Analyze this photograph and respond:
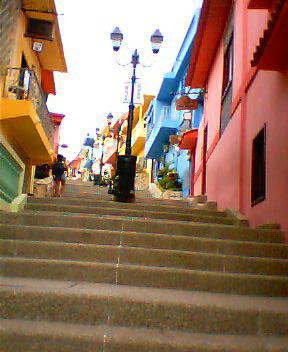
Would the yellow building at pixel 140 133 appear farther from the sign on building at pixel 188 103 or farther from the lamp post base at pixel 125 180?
the lamp post base at pixel 125 180

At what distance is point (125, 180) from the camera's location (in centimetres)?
1020

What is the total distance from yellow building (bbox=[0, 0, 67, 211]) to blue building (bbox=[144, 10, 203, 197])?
6.96 meters

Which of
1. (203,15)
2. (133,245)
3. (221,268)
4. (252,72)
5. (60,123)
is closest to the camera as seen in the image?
(221,268)

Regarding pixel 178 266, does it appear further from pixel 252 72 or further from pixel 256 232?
pixel 252 72

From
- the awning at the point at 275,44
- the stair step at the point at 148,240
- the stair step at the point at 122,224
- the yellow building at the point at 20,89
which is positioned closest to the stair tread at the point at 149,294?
the stair step at the point at 148,240

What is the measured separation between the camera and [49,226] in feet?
21.1

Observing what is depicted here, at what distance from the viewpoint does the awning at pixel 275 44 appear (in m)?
4.88

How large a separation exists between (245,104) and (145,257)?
449cm

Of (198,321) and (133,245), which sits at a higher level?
(133,245)

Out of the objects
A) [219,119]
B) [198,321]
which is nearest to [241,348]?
[198,321]

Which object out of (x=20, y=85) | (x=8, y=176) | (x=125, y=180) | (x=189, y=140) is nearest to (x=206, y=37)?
(x=125, y=180)

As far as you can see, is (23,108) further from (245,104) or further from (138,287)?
(138,287)

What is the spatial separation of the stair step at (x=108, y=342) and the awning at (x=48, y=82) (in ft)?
39.1

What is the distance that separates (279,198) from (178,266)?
73.7 inches
